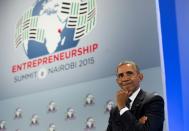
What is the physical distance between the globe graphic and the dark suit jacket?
5.52 ft

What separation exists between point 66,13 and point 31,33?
61 cm

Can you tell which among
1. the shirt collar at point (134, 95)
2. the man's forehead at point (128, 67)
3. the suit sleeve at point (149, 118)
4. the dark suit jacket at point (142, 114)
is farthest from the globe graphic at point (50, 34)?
the suit sleeve at point (149, 118)

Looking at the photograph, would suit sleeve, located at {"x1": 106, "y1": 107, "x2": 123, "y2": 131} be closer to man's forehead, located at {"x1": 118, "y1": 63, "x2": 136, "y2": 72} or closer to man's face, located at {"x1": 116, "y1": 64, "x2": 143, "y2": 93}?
man's face, located at {"x1": 116, "y1": 64, "x2": 143, "y2": 93}

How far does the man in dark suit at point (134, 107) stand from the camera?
2912 millimetres

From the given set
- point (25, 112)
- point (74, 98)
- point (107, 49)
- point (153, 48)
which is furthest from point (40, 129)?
point (153, 48)

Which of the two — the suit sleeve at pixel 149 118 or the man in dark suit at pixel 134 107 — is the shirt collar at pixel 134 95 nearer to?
the man in dark suit at pixel 134 107

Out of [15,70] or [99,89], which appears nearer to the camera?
[99,89]

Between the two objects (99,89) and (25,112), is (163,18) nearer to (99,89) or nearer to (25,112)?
(99,89)

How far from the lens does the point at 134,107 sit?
312 centimetres

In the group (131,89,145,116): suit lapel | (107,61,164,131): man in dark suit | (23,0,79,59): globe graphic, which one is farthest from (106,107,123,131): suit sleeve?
(23,0,79,59): globe graphic

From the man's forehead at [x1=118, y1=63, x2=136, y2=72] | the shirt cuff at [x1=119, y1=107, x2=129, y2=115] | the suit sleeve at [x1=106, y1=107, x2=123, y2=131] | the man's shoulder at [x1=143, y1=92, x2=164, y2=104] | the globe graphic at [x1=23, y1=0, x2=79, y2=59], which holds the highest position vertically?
the globe graphic at [x1=23, y1=0, x2=79, y2=59]

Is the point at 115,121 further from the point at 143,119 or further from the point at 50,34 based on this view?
the point at 50,34

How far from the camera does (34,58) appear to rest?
5.06 m

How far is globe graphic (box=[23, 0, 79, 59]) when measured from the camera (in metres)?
4.74
